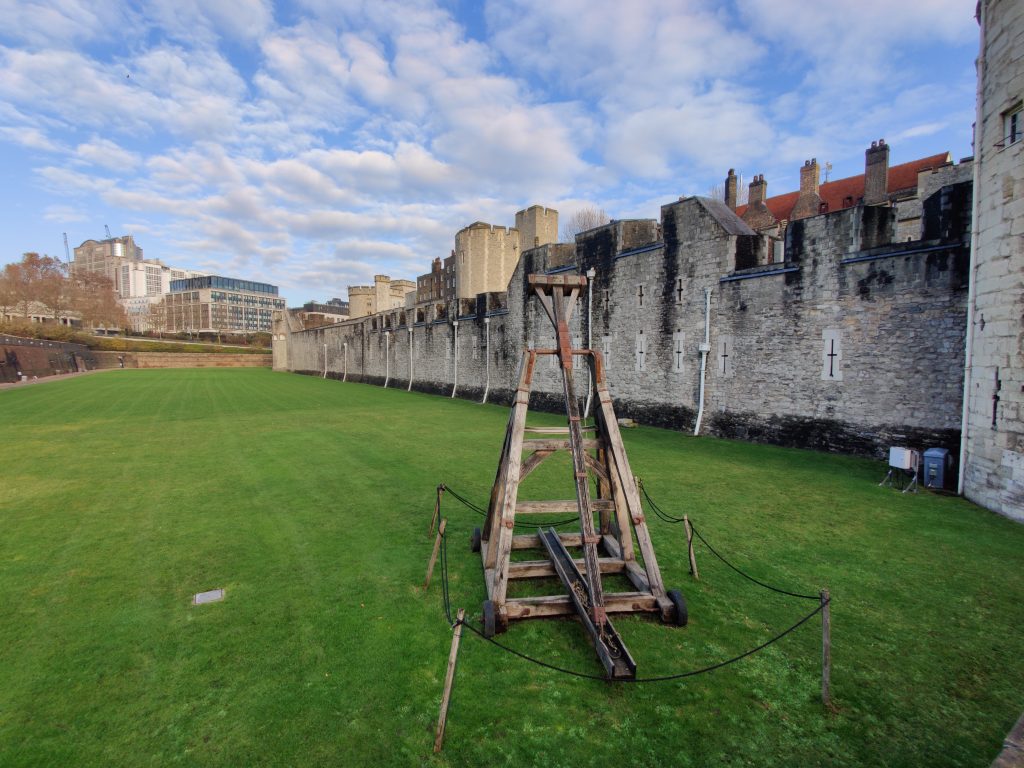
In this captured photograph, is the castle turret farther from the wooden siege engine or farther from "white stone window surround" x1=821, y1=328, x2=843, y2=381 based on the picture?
the wooden siege engine

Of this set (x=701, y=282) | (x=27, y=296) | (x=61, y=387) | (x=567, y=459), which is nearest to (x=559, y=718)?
(x=567, y=459)

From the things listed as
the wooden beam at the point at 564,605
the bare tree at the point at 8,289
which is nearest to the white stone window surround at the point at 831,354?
the wooden beam at the point at 564,605

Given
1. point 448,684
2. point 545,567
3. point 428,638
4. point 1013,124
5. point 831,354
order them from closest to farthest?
point 448,684
point 428,638
point 545,567
point 1013,124
point 831,354

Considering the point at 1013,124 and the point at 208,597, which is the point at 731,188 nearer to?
the point at 1013,124

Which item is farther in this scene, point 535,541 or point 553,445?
point 535,541

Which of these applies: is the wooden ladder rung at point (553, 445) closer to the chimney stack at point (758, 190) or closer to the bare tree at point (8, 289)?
the chimney stack at point (758, 190)

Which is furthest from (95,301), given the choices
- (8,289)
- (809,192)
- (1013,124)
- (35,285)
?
(1013,124)

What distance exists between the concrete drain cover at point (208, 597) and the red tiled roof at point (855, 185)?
3787 cm

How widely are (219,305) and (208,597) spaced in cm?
14745

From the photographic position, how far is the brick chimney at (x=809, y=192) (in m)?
33.9

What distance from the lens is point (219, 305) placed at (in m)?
131

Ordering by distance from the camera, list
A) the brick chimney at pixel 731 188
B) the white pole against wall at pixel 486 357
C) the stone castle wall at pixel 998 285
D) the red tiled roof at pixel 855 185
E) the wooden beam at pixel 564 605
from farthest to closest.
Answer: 1. the brick chimney at pixel 731 188
2. the red tiled roof at pixel 855 185
3. the white pole against wall at pixel 486 357
4. the stone castle wall at pixel 998 285
5. the wooden beam at pixel 564 605

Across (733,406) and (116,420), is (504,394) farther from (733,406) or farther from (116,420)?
(116,420)

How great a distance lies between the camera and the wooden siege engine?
4.42 m
